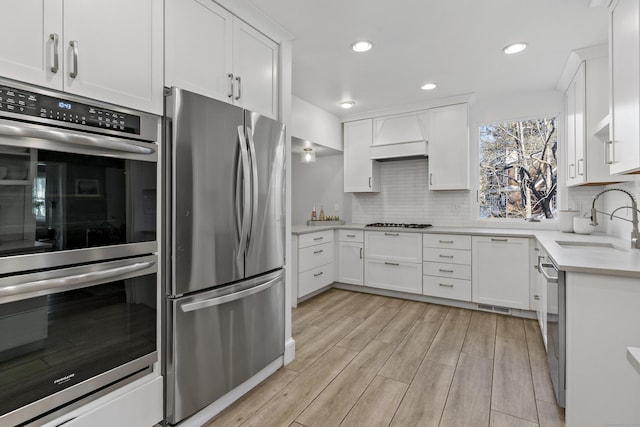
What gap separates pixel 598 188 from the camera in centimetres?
343

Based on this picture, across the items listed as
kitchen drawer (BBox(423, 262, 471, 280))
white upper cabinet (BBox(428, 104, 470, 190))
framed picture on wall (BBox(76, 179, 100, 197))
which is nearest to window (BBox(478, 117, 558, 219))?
white upper cabinet (BBox(428, 104, 470, 190))

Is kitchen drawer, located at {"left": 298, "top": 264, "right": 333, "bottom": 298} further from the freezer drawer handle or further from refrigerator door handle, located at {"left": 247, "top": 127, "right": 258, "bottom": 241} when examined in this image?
refrigerator door handle, located at {"left": 247, "top": 127, "right": 258, "bottom": 241}

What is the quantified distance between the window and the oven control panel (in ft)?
13.2

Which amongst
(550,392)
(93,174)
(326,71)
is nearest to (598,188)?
(550,392)

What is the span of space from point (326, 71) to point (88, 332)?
284cm

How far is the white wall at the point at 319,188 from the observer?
5094 millimetres

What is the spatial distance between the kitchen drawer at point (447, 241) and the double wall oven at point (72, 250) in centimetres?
310

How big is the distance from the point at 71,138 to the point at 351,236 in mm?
3503

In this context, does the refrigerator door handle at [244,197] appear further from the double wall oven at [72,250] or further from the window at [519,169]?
the window at [519,169]

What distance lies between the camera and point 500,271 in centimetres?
345

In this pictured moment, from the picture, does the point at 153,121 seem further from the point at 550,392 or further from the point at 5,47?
the point at 550,392

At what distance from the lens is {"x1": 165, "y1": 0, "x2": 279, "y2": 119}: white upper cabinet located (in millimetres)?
1699

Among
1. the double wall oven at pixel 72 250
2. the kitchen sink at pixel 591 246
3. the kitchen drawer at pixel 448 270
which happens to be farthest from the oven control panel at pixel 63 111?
the kitchen drawer at pixel 448 270

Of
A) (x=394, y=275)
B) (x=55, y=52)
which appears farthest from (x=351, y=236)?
(x=55, y=52)
